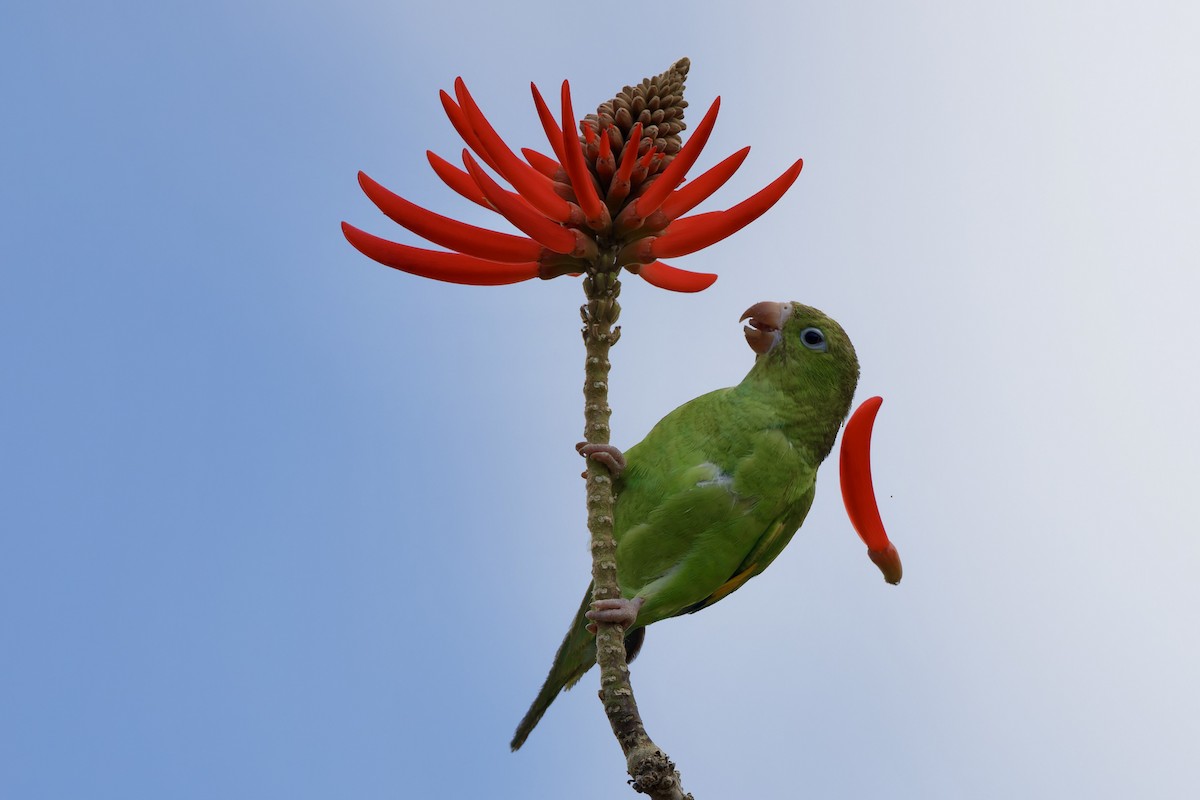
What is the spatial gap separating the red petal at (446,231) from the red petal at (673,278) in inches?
13.7

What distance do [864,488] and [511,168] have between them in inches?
46.4

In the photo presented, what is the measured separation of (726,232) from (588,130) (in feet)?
1.33

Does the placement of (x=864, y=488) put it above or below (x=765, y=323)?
below

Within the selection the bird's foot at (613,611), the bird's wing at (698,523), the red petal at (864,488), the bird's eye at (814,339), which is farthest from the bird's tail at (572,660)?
the bird's eye at (814,339)

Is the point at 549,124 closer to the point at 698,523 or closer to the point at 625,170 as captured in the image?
the point at 625,170

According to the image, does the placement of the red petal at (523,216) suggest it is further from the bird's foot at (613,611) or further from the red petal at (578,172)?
the bird's foot at (613,611)

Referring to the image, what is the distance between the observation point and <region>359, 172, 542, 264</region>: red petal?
88.1 inches

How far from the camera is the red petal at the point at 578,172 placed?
215 centimetres

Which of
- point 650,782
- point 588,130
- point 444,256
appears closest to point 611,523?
point 650,782

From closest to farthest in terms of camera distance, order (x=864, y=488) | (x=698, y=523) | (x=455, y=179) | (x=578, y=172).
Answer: (x=578, y=172), (x=455, y=179), (x=864, y=488), (x=698, y=523)

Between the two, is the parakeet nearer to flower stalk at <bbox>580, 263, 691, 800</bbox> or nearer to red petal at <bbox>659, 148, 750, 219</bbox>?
flower stalk at <bbox>580, 263, 691, 800</bbox>

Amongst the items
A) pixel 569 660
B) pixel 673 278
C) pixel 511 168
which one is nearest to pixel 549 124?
pixel 511 168

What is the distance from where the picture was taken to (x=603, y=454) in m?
2.37

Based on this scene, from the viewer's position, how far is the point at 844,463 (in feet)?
8.36
